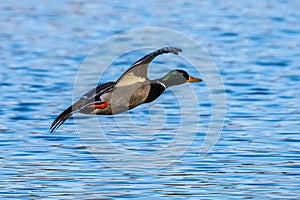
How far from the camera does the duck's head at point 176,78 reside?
10.8 meters

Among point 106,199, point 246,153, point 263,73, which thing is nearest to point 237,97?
point 263,73

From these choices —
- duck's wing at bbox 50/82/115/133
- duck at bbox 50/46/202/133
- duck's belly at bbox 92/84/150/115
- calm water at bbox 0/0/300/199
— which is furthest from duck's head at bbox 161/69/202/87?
calm water at bbox 0/0/300/199

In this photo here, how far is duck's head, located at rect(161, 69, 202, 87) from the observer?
1080 centimetres

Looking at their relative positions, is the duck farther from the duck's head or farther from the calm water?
the calm water

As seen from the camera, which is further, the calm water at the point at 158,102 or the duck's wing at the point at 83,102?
the calm water at the point at 158,102

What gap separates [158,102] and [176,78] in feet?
16.6

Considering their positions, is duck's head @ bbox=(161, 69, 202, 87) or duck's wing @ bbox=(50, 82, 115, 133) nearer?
duck's wing @ bbox=(50, 82, 115, 133)

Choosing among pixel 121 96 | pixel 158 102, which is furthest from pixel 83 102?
pixel 158 102

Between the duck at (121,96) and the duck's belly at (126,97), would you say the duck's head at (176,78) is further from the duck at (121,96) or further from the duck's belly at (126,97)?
the duck's belly at (126,97)

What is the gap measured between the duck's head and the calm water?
1.09 meters

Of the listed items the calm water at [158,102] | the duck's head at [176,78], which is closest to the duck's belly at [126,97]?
the duck's head at [176,78]

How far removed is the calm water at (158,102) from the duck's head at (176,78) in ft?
3.58

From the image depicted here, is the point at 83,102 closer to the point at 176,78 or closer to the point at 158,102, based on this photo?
the point at 176,78

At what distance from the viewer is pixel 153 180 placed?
35.7 feet
